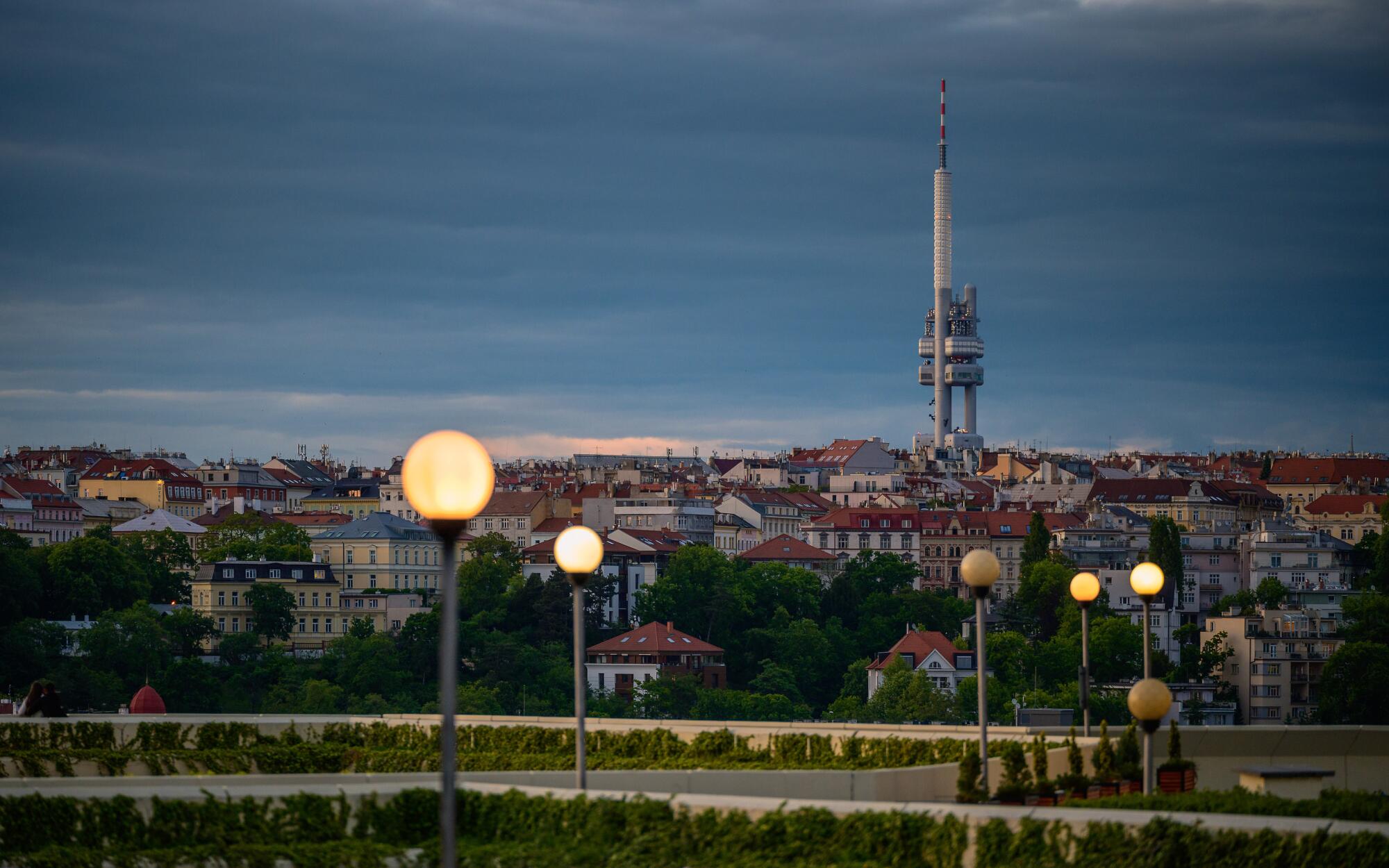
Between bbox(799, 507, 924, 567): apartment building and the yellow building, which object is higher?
the yellow building

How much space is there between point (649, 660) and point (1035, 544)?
2958 centimetres

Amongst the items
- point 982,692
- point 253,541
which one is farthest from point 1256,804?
point 253,541

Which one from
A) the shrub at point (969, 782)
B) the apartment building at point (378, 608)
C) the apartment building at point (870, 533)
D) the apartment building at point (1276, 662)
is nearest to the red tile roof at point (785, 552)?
the apartment building at point (870, 533)

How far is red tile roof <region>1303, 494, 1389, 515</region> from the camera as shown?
15400cm

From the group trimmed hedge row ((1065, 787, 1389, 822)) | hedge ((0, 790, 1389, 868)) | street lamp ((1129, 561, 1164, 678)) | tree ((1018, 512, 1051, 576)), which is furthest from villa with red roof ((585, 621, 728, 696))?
hedge ((0, 790, 1389, 868))

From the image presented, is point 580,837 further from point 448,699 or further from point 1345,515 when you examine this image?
point 1345,515

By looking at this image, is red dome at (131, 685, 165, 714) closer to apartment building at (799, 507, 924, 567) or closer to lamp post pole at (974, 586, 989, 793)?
lamp post pole at (974, 586, 989, 793)

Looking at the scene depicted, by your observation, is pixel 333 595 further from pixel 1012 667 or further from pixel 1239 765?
pixel 1239 765

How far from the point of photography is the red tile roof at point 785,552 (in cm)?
13888

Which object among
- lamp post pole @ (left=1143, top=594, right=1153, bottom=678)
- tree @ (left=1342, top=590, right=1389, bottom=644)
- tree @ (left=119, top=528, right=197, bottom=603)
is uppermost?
tree @ (left=119, top=528, right=197, bottom=603)

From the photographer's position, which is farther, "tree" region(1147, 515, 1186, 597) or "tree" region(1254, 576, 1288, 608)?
"tree" region(1147, 515, 1186, 597)

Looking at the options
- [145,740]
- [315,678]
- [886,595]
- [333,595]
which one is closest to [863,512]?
[886,595]

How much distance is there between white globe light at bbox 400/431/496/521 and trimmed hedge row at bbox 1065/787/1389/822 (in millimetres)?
5598

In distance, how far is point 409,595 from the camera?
130000 millimetres
